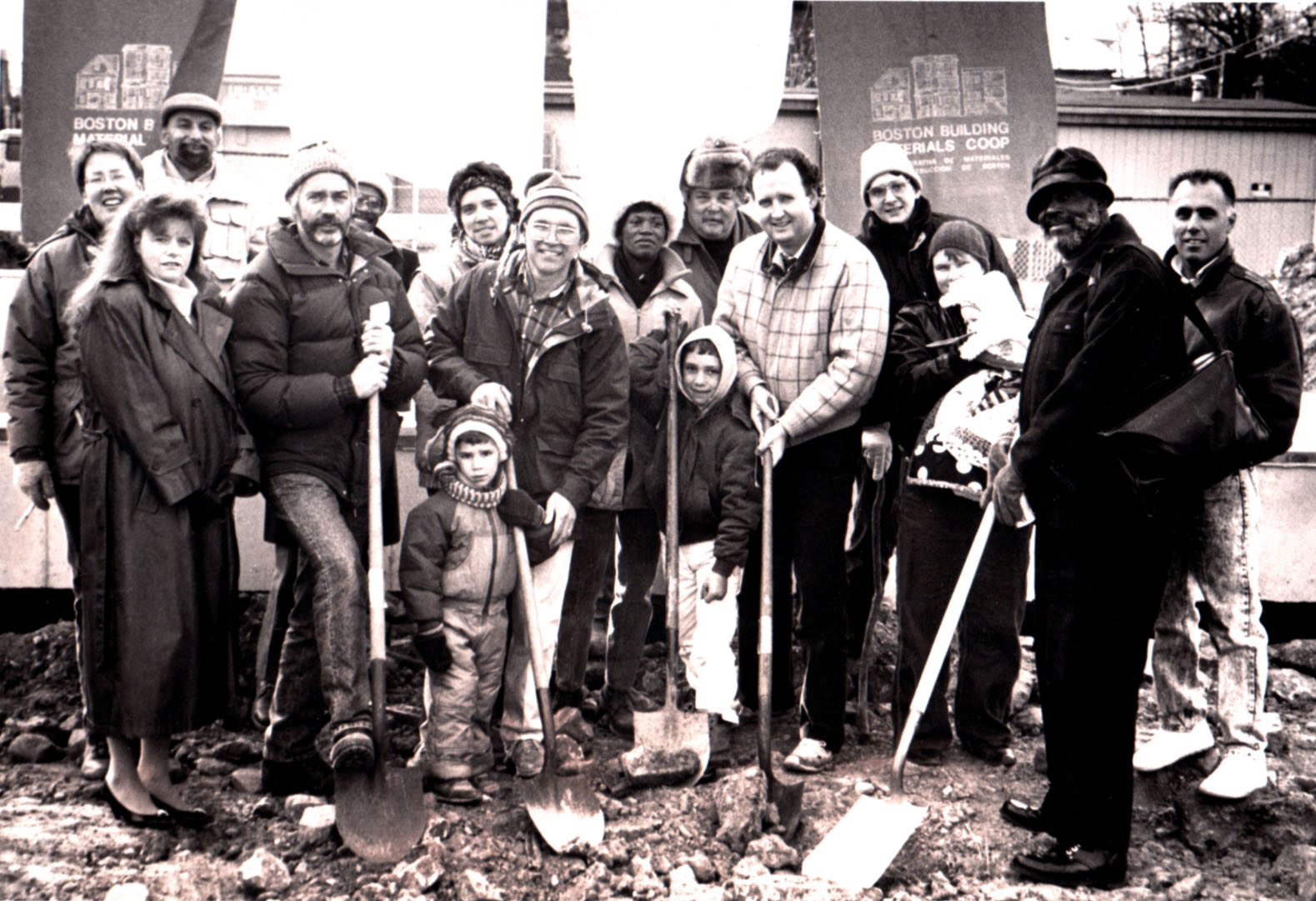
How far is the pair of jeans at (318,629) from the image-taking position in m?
4.15

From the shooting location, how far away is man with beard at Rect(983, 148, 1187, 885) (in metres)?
3.65

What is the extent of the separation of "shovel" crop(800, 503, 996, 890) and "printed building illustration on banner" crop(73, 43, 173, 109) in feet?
17.6

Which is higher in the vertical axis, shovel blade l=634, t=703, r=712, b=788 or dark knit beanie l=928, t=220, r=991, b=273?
dark knit beanie l=928, t=220, r=991, b=273

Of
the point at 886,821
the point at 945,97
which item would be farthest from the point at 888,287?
the point at 945,97

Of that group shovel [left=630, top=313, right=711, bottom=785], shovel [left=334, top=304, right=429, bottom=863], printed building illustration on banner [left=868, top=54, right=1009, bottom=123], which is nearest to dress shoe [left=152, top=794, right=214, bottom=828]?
shovel [left=334, top=304, right=429, bottom=863]

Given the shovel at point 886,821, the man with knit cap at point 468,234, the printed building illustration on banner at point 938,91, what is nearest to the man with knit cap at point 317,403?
the man with knit cap at point 468,234

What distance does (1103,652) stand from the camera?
12.3 feet

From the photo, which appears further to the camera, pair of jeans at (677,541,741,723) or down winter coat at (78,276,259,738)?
pair of jeans at (677,541,741,723)

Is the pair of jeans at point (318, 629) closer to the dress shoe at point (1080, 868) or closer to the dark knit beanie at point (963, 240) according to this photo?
the dress shoe at point (1080, 868)

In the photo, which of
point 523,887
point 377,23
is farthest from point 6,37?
point 523,887

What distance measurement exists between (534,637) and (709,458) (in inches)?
37.7

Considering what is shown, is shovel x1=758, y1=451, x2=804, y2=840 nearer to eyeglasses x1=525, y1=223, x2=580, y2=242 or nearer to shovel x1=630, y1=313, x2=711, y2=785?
shovel x1=630, y1=313, x2=711, y2=785

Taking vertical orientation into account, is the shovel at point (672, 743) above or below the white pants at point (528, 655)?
below

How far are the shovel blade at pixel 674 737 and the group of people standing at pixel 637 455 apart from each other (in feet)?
0.46
